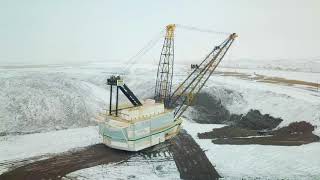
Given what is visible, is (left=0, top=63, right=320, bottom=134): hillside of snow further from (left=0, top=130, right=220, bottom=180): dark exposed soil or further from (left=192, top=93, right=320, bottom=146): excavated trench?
(left=0, top=130, right=220, bottom=180): dark exposed soil

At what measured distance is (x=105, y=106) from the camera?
1220 inches

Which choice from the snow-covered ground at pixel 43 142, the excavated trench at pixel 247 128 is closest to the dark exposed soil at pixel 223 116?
the excavated trench at pixel 247 128

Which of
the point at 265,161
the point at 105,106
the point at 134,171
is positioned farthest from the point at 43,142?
the point at 265,161

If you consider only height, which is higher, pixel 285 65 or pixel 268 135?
pixel 285 65

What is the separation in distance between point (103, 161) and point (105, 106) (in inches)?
462

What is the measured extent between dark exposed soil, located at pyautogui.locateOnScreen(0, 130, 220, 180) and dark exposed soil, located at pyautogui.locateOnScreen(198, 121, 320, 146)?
8.09ft

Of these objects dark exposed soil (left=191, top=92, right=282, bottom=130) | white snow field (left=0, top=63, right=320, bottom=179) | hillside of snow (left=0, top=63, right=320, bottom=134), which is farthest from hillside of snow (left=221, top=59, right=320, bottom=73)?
dark exposed soil (left=191, top=92, right=282, bottom=130)

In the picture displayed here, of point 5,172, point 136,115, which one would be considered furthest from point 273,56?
point 5,172

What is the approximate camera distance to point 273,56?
137 ft

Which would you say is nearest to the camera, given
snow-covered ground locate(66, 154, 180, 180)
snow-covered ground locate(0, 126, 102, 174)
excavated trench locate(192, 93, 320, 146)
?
snow-covered ground locate(66, 154, 180, 180)

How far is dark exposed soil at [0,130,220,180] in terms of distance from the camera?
17.8m

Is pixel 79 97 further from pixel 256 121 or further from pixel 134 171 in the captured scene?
pixel 256 121

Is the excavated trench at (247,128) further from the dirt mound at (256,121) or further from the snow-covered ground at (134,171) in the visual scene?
the snow-covered ground at (134,171)

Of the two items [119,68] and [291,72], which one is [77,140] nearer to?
[119,68]
